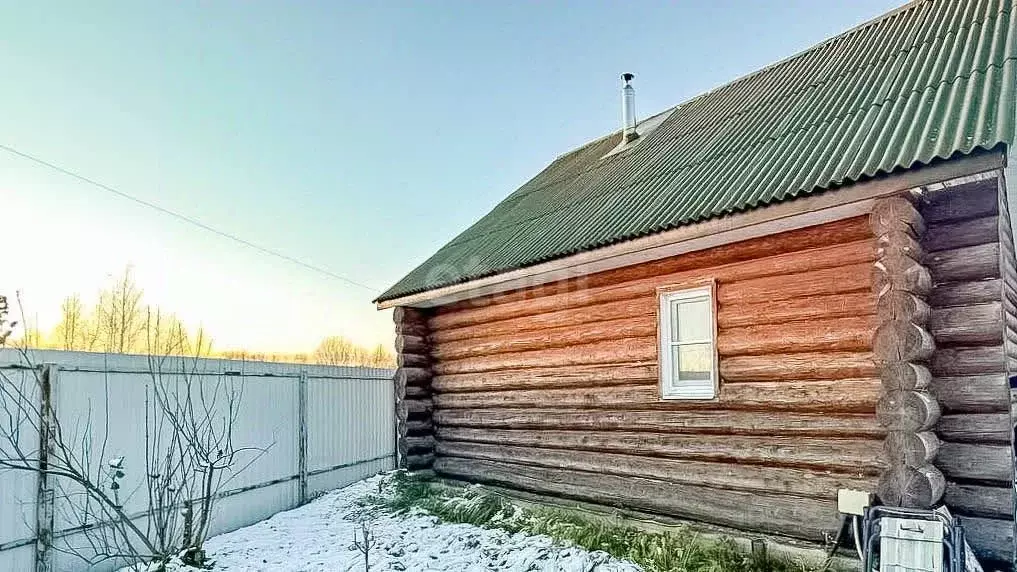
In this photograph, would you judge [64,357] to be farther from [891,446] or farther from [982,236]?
[982,236]

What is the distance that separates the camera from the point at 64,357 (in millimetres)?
6242

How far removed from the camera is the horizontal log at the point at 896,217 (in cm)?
459

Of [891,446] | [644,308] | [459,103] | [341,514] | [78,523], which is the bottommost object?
[341,514]

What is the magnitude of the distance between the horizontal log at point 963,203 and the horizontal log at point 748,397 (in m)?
1.34

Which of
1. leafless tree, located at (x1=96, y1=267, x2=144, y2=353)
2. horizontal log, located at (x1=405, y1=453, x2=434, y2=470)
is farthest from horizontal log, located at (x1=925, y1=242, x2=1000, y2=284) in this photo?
leafless tree, located at (x1=96, y1=267, x2=144, y2=353)

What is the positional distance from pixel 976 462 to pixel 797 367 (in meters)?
1.38

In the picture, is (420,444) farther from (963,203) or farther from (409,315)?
(963,203)

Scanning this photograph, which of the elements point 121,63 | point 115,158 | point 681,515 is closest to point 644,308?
point 681,515

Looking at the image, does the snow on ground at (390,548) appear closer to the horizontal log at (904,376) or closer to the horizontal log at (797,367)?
the horizontal log at (797,367)

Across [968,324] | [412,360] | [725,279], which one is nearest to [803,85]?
[725,279]

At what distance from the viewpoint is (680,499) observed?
629cm

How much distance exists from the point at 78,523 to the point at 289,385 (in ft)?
11.6

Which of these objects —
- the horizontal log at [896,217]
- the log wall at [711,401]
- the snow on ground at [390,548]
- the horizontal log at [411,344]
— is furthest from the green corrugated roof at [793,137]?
the snow on ground at [390,548]

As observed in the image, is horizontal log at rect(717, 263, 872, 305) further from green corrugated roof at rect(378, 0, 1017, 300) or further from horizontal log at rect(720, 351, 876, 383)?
green corrugated roof at rect(378, 0, 1017, 300)
